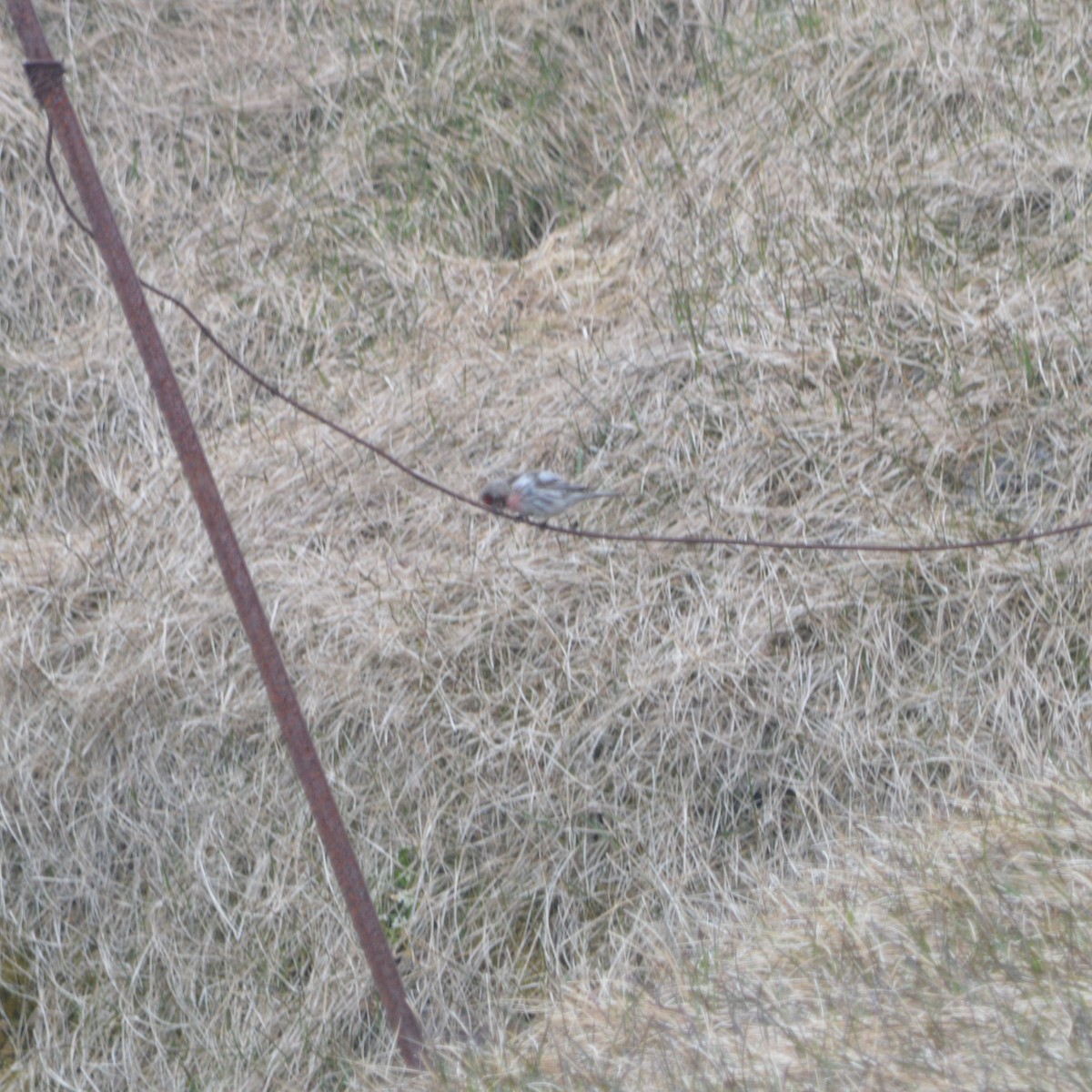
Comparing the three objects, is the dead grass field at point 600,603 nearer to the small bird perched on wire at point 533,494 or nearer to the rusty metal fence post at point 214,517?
the rusty metal fence post at point 214,517

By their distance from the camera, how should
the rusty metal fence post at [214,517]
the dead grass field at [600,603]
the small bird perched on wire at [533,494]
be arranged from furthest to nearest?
the small bird perched on wire at [533,494], the dead grass field at [600,603], the rusty metal fence post at [214,517]

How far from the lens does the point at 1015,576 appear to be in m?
3.26

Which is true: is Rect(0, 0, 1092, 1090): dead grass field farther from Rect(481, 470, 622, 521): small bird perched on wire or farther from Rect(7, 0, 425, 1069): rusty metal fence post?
Rect(481, 470, 622, 521): small bird perched on wire

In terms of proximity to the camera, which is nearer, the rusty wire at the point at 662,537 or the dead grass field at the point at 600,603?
the rusty wire at the point at 662,537

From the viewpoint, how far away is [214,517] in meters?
2.61

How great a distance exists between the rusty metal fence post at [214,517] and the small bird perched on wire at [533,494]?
677mm

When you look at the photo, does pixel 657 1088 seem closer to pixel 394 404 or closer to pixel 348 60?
pixel 394 404

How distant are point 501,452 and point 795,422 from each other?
823 millimetres

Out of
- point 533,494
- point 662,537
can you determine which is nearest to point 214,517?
point 533,494

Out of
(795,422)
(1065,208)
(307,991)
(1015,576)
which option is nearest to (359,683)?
(307,991)

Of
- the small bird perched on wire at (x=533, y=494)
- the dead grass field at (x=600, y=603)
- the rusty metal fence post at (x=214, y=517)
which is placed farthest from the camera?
the small bird perched on wire at (x=533, y=494)

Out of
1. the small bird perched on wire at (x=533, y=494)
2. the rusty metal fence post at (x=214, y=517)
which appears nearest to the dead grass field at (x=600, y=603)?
the rusty metal fence post at (x=214, y=517)

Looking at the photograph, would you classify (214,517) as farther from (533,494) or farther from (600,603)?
(600,603)

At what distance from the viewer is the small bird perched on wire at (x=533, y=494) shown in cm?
311
